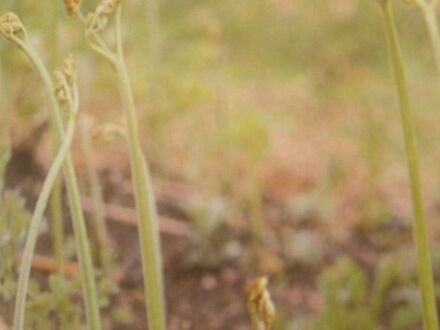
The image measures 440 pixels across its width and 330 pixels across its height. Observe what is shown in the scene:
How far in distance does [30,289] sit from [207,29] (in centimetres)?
102

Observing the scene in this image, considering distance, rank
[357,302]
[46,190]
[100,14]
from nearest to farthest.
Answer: [46,190]
[100,14]
[357,302]

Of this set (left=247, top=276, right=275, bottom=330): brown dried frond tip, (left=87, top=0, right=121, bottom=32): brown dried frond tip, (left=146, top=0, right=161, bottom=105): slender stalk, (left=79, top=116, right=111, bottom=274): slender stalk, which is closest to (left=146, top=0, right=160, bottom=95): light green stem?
(left=146, top=0, right=161, bottom=105): slender stalk

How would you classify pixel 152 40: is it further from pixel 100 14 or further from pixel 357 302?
pixel 100 14

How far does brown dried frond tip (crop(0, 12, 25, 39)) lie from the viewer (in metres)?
1.14

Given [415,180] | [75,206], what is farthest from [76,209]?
[415,180]

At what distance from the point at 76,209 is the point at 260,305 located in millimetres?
217

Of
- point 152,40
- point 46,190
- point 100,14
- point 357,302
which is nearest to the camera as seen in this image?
point 46,190

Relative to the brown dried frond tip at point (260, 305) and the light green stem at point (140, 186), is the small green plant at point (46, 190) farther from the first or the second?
the brown dried frond tip at point (260, 305)

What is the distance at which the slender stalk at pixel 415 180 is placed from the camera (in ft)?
4.05

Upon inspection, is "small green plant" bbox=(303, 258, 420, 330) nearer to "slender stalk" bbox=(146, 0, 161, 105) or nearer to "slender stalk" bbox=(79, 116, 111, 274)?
"slender stalk" bbox=(79, 116, 111, 274)

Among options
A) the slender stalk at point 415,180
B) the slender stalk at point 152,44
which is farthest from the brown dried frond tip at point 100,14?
the slender stalk at point 152,44

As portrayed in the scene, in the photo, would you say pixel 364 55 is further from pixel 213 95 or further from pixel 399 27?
pixel 213 95

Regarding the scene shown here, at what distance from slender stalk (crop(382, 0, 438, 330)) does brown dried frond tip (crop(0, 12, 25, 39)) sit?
0.40 metres

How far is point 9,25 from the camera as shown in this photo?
114 cm
